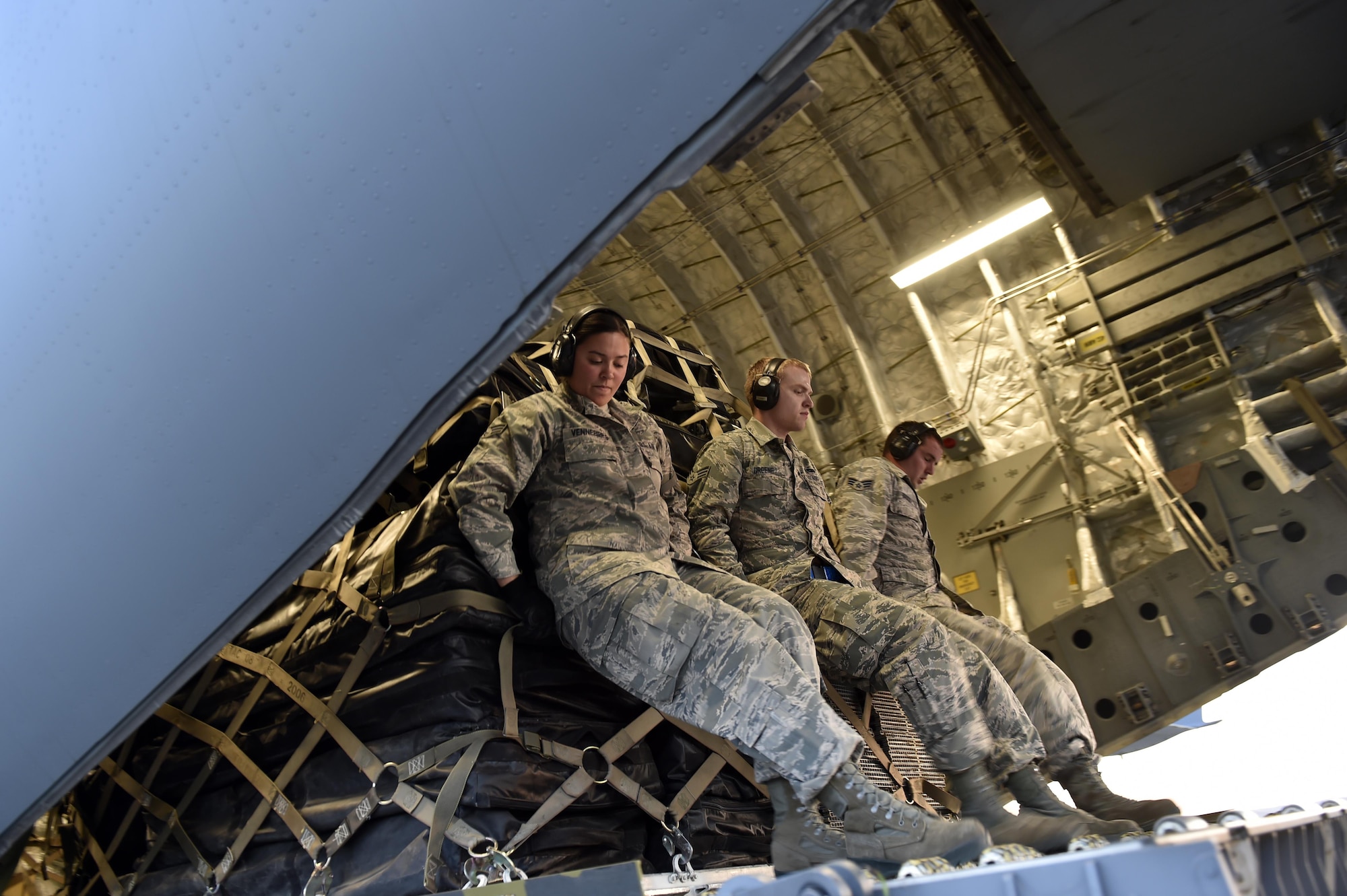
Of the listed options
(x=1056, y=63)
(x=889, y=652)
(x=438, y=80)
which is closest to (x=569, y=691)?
(x=889, y=652)

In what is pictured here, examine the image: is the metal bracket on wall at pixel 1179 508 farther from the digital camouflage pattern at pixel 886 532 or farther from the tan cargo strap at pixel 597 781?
the tan cargo strap at pixel 597 781

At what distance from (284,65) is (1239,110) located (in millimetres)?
4912

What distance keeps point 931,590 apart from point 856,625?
1.40m

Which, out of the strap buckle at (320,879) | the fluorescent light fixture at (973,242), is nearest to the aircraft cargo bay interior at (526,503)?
the strap buckle at (320,879)

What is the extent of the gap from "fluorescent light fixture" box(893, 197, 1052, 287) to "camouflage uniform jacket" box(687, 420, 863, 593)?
3.11 metres

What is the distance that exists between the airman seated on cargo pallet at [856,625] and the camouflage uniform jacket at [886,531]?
13 centimetres

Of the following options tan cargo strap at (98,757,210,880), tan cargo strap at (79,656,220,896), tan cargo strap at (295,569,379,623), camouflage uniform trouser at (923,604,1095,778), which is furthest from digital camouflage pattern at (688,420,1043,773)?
tan cargo strap at (98,757,210,880)

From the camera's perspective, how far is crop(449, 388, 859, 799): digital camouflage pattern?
2666 millimetres

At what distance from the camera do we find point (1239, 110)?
511 centimetres

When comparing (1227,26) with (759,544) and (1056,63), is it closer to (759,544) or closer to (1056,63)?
(1056,63)

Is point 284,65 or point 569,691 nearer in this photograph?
point 284,65

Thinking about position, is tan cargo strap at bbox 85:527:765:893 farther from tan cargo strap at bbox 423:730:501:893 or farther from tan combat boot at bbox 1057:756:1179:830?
tan combat boot at bbox 1057:756:1179:830

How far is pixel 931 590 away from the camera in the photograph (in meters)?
4.69

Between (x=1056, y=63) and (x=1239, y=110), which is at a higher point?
(x=1239, y=110)
